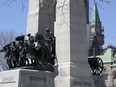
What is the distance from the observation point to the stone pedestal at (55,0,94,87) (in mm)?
17719

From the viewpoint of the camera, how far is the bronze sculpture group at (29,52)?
18078mm

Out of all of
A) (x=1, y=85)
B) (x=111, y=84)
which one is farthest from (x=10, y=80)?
(x=111, y=84)

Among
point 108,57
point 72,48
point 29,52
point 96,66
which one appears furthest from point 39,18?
point 108,57

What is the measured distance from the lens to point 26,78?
16969mm

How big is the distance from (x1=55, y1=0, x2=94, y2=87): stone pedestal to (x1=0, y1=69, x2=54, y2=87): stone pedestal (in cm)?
53

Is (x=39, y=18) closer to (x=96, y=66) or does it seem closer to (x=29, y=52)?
(x=29, y=52)

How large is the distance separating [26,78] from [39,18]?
18.6 feet

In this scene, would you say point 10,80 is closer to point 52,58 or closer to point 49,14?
point 52,58

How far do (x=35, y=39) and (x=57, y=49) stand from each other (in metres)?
1.26

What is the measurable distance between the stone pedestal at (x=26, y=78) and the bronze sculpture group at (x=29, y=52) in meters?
0.84

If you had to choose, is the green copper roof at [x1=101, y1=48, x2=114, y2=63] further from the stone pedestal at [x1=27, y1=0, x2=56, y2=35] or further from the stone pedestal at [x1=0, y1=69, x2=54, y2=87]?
the stone pedestal at [x1=0, y1=69, x2=54, y2=87]

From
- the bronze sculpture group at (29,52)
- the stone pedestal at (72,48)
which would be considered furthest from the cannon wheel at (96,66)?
the bronze sculpture group at (29,52)

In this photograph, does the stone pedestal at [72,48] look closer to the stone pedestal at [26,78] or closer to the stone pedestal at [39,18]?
the stone pedestal at [26,78]

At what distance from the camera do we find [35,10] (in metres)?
21.9
